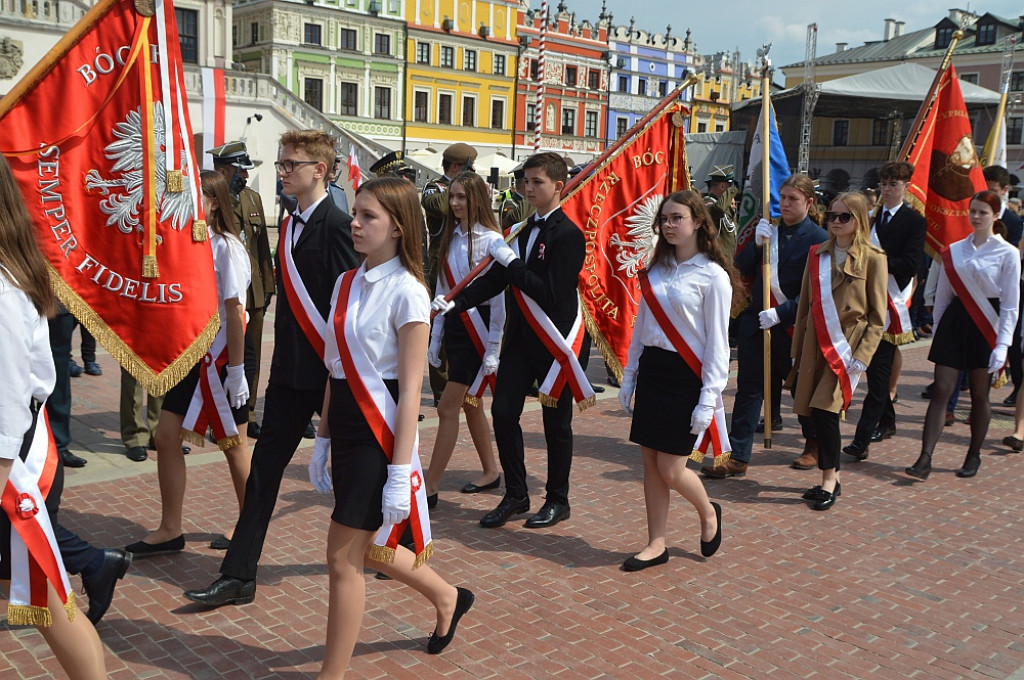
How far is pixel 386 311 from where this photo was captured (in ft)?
11.2

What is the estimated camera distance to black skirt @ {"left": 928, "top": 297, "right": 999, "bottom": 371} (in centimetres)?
717

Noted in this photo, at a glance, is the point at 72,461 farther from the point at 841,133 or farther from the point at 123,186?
the point at 841,133

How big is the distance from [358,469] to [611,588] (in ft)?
6.06

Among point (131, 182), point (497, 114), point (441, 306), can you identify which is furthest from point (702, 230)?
point (497, 114)

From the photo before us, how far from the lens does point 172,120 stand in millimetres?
4641

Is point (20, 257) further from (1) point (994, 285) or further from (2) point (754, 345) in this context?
(1) point (994, 285)

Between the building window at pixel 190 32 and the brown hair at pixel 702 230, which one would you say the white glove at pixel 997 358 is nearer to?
the brown hair at pixel 702 230

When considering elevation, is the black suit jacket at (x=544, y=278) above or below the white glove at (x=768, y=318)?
above

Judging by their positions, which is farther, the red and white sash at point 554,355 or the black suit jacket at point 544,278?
the red and white sash at point 554,355

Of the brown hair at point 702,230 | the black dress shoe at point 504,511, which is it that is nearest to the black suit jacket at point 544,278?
the brown hair at point 702,230

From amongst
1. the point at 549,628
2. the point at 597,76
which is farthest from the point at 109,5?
the point at 597,76

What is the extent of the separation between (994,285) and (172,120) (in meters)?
5.82

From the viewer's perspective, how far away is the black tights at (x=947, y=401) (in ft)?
23.3

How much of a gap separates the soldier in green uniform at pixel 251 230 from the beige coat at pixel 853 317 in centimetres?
399
